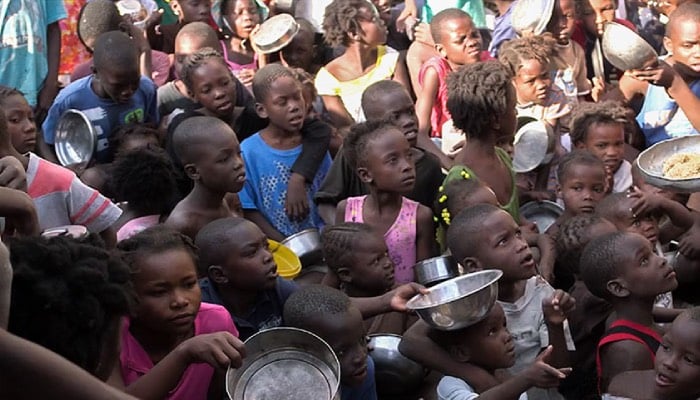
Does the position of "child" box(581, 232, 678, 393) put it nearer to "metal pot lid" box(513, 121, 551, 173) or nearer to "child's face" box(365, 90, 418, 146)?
"child's face" box(365, 90, 418, 146)

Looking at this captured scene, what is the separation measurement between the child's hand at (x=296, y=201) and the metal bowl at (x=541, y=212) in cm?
113

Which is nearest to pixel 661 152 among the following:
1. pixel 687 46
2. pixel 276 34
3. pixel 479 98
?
pixel 479 98

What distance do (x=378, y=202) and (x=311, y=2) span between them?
118 inches

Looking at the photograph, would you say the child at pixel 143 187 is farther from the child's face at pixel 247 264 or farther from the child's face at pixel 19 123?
the child's face at pixel 247 264

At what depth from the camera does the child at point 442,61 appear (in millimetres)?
5797

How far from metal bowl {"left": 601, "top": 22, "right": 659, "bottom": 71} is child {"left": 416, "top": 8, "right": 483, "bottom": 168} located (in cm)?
113

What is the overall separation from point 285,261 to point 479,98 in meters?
1.17

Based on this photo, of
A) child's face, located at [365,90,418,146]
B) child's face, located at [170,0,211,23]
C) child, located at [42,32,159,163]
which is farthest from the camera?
child's face, located at [170,0,211,23]

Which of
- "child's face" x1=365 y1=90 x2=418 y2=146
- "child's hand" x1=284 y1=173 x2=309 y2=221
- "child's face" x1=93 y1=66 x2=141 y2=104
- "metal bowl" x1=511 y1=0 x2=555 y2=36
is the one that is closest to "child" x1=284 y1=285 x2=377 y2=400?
"child's hand" x1=284 y1=173 x2=309 y2=221

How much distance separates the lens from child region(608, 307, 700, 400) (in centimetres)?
311

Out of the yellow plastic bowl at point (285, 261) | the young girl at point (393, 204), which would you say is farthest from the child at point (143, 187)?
the young girl at point (393, 204)

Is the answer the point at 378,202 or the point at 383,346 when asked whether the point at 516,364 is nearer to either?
the point at 383,346

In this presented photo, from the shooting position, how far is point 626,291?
357 centimetres

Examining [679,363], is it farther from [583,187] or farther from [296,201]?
[296,201]
